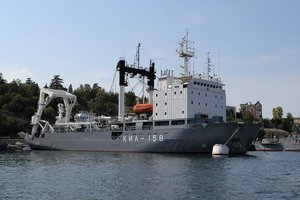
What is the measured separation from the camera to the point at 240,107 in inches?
6344

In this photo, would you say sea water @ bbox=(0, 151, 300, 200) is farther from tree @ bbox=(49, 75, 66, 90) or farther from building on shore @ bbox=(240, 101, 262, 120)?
building on shore @ bbox=(240, 101, 262, 120)

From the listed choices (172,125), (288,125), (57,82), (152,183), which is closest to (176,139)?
(172,125)

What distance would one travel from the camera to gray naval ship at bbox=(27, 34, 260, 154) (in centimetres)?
4172

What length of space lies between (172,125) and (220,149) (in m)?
7.03

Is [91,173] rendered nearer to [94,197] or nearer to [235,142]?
[94,197]

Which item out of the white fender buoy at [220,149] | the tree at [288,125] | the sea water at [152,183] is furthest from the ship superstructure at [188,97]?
the tree at [288,125]

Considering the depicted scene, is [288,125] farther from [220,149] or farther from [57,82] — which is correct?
[220,149]

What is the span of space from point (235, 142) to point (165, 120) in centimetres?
832

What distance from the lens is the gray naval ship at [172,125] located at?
4172 cm

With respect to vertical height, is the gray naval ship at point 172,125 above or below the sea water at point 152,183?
above

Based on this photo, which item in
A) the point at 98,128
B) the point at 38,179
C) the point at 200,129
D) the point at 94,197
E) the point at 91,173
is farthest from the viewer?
the point at 98,128

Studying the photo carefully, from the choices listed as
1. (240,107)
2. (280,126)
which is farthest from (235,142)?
(240,107)

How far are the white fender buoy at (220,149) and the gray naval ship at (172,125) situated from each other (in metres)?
0.86

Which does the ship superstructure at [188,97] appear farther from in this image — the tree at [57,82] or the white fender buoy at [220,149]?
the tree at [57,82]
